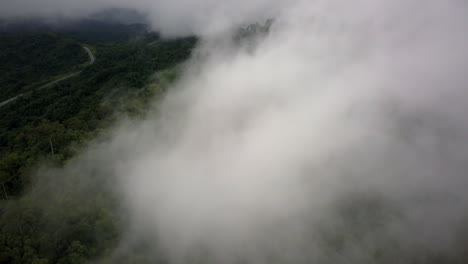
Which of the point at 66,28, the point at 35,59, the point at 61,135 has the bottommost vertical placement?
the point at 61,135

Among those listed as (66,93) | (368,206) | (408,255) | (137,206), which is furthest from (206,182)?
(66,93)

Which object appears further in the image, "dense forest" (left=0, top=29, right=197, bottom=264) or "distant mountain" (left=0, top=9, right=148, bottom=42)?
"distant mountain" (left=0, top=9, right=148, bottom=42)

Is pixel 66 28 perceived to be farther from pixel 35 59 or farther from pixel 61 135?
pixel 61 135

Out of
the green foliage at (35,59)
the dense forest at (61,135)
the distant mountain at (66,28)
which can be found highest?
the distant mountain at (66,28)

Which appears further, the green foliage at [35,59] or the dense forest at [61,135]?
the green foliage at [35,59]

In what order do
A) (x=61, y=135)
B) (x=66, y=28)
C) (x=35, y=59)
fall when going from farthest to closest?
(x=66, y=28), (x=35, y=59), (x=61, y=135)

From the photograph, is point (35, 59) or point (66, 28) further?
point (66, 28)

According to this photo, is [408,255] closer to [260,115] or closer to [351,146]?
[351,146]

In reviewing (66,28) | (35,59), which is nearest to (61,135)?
(35,59)
